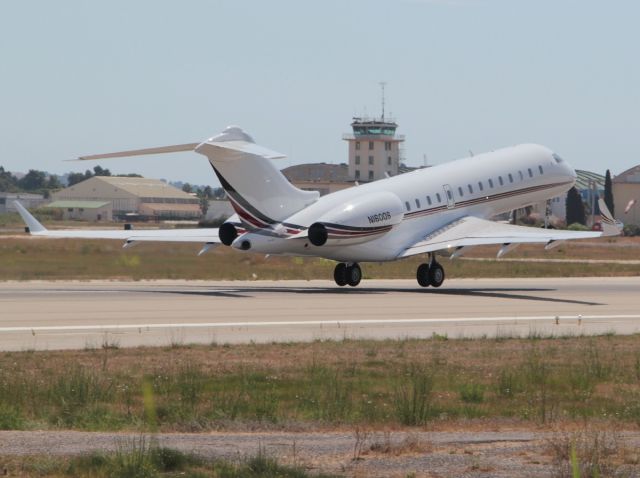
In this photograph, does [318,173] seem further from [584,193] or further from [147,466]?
[147,466]

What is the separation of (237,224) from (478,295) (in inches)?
304

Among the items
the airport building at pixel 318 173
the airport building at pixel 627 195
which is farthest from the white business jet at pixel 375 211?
the airport building at pixel 318 173

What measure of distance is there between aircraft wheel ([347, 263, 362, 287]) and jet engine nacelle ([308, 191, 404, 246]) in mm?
2262

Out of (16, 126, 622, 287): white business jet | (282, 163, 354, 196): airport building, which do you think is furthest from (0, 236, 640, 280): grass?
(282, 163, 354, 196): airport building

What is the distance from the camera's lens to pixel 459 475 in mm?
11711

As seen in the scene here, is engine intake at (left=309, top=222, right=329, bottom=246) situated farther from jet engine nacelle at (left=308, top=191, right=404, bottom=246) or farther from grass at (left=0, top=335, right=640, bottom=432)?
grass at (left=0, top=335, right=640, bottom=432)

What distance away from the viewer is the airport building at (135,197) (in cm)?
16888

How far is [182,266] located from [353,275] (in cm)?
756

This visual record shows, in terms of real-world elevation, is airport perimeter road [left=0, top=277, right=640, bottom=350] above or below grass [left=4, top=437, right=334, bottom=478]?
above

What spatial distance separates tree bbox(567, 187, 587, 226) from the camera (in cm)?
10903

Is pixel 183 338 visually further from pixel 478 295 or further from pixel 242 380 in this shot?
pixel 478 295

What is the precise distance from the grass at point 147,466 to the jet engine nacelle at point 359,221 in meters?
26.1

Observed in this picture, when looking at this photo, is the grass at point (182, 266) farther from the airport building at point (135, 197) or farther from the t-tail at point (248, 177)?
the airport building at point (135, 197)

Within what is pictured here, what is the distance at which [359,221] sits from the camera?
1548 inches
